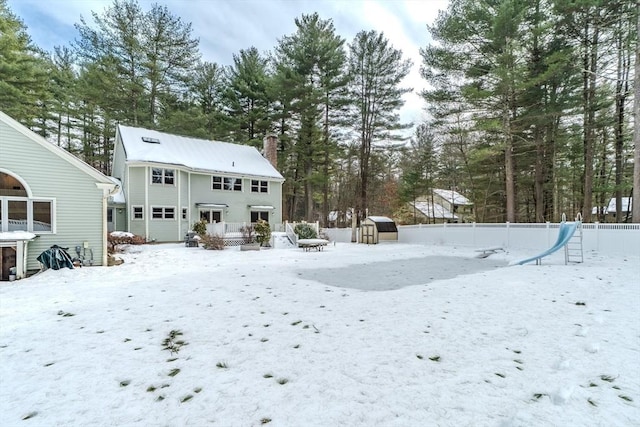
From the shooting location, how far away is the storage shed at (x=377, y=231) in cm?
1894

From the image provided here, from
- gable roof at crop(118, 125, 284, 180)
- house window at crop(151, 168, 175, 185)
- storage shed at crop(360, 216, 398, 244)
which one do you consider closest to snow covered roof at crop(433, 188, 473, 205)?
storage shed at crop(360, 216, 398, 244)

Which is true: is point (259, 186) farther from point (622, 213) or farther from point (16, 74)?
point (622, 213)

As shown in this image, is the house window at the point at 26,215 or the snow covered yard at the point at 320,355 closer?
the snow covered yard at the point at 320,355

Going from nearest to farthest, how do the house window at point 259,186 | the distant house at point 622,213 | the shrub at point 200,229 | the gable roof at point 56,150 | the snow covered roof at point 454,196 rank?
1. the gable roof at point 56,150
2. the shrub at point 200,229
3. the distant house at point 622,213
4. the house window at point 259,186
5. the snow covered roof at point 454,196

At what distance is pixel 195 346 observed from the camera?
3363mm

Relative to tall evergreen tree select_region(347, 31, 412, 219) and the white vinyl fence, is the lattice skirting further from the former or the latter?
the white vinyl fence

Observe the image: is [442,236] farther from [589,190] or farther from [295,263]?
[295,263]

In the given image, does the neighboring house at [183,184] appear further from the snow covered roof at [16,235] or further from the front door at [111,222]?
the snow covered roof at [16,235]

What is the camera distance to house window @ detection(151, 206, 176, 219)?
16.2 m

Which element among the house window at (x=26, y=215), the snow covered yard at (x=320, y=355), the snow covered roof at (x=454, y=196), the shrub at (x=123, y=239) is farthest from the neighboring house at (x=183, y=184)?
the snow covered roof at (x=454, y=196)

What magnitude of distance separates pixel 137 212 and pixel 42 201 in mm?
8181

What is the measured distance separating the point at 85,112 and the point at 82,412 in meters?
26.4

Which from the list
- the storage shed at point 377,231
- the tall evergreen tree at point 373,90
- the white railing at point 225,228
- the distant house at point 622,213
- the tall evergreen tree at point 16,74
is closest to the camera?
the white railing at point 225,228

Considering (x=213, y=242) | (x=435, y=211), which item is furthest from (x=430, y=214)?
(x=213, y=242)
